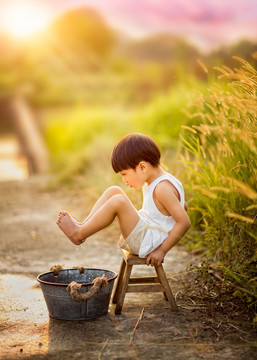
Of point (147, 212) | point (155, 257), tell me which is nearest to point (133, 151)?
point (147, 212)

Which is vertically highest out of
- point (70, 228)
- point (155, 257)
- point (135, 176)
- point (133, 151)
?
point (133, 151)

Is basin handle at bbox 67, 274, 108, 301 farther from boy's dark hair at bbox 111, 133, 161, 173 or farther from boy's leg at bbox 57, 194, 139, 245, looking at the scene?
boy's dark hair at bbox 111, 133, 161, 173

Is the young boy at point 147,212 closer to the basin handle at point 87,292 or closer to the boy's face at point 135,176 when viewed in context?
the boy's face at point 135,176

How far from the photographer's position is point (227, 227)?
3174 mm

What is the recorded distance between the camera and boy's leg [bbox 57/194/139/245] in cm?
292

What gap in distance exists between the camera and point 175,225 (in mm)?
2924

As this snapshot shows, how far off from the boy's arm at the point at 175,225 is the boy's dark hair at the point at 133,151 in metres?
0.23

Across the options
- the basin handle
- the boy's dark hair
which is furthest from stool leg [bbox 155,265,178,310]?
the boy's dark hair

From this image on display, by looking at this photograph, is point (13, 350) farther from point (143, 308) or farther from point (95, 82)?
point (95, 82)

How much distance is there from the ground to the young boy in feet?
1.25

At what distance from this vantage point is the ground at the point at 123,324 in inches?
92.7

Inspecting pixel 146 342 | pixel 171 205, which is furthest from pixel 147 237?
pixel 146 342

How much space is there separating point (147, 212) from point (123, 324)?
0.73 meters

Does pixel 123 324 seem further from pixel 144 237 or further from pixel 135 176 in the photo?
pixel 135 176
